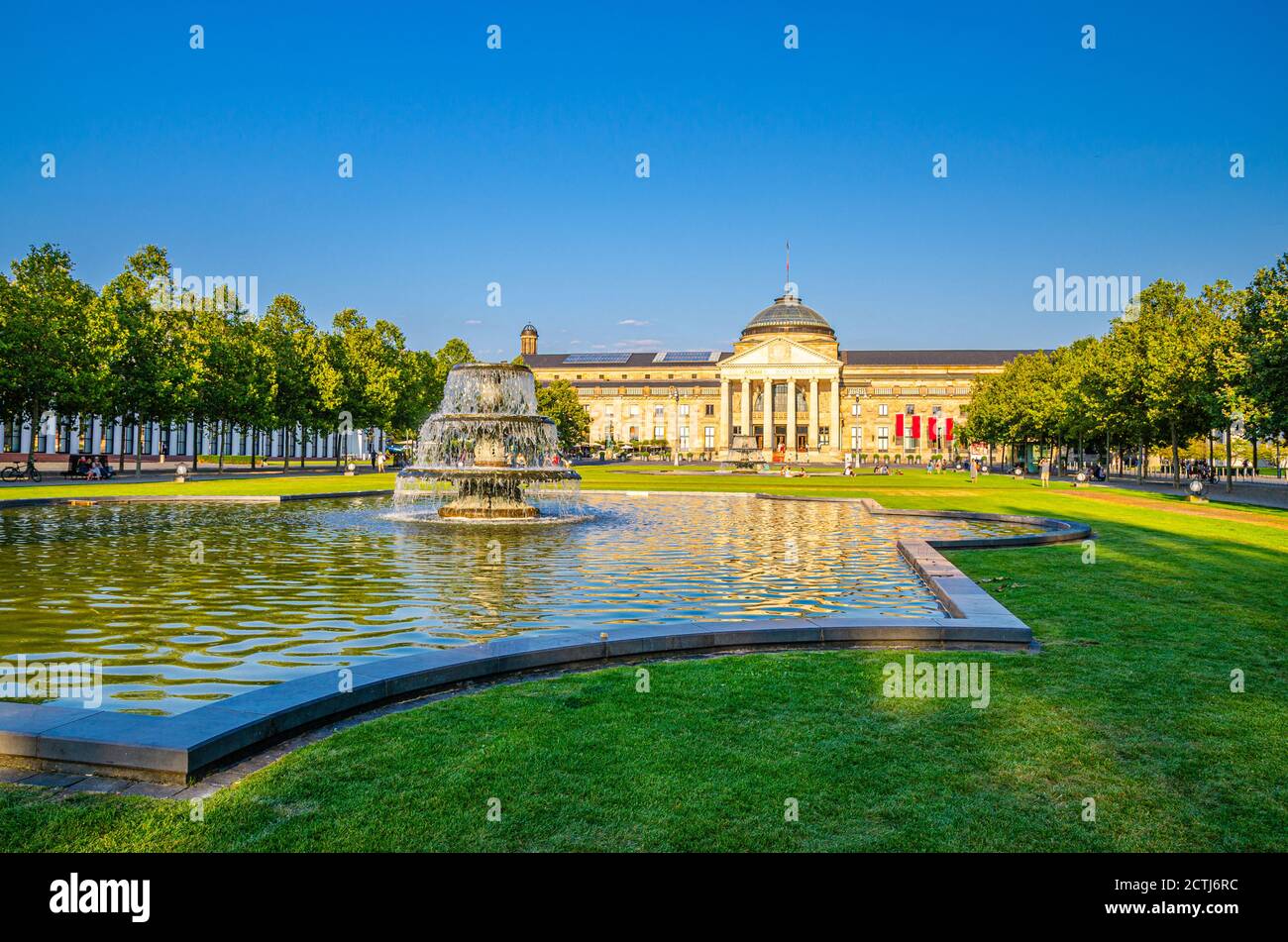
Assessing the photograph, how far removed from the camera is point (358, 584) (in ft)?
44.2

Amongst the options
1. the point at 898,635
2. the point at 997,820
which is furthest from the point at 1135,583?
the point at 997,820

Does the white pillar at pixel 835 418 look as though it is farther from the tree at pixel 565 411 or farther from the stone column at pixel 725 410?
the tree at pixel 565 411

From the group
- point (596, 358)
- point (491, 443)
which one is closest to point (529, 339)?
point (596, 358)

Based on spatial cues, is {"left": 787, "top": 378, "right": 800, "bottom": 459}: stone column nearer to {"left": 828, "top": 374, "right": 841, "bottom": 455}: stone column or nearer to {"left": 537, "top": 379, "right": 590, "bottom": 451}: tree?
{"left": 828, "top": 374, "right": 841, "bottom": 455}: stone column

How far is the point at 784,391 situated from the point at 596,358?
4511cm

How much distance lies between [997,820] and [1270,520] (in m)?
27.7

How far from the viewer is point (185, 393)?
5341 cm

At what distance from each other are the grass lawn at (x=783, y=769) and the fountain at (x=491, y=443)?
18.8 m

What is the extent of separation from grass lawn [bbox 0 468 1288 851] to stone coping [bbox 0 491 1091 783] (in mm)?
393

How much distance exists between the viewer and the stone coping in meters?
5.59

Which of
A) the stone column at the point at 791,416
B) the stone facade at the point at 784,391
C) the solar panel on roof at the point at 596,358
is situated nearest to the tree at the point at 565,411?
the stone facade at the point at 784,391

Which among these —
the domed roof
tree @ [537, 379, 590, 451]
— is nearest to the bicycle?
tree @ [537, 379, 590, 451]

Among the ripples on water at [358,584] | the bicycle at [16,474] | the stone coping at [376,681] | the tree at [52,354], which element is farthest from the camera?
the tree at [52,354]

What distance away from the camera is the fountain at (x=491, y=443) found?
2670 centimetres
